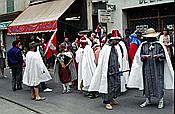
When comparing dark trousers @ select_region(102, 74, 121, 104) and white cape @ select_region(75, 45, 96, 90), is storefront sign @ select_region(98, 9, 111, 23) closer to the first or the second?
white cape @ select_region(75, 45, 96, 90)

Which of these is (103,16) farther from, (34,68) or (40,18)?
(40,18)

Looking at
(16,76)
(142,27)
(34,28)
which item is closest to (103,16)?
(142,27)

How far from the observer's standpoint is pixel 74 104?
9555 millimetres

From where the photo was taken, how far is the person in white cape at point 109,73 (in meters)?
8.61

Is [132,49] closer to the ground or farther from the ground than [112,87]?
farther from the ground

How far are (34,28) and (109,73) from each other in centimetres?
1066

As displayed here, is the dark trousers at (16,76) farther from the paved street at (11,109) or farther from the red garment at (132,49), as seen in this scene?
the red garment at (132,49)

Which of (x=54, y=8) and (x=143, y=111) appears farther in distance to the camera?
(x=54, y=8)

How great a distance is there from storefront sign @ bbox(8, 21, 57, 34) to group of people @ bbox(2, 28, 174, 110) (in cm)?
424

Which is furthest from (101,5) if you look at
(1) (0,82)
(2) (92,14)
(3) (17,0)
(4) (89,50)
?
(3) (17,0)

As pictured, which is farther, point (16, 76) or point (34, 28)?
point (34, 28)

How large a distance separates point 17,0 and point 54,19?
294 inches

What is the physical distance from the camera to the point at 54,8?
18.3 meters

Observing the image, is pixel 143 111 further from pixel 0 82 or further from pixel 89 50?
pixel 0 82
